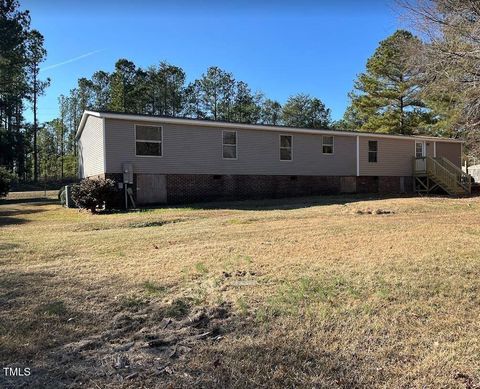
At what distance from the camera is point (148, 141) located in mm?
16000

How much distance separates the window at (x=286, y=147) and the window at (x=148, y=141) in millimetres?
5818

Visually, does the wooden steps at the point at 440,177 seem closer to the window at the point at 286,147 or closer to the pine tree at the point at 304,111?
the window at the point at 286,147

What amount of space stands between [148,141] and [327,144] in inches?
353

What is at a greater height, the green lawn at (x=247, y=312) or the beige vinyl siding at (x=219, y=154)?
the beige vinyl siding at (x=219, y=154)

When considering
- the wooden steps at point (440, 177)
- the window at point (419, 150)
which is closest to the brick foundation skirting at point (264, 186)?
the wooden steps at point (440, 177)

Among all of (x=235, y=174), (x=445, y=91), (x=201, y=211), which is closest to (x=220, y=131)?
(x=235, y=174)

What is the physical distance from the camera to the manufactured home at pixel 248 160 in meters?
15.8

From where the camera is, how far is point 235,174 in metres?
18.0

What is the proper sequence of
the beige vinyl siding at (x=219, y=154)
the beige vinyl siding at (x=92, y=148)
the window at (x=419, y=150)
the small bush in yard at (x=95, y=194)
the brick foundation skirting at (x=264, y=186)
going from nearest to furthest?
the small bush in yard at (x=95, y=194) → the beige vinyl siding at (x=219, y=154) → the beige vinyl siding at (x=92, y=148) → the brick foundation skirting at (x=264, y=186) → the window at (x=419, y=150)

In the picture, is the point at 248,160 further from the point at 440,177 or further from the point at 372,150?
the point at 440,177

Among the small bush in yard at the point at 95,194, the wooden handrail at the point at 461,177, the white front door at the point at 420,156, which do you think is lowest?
the small bush in yard at the point at 95,194

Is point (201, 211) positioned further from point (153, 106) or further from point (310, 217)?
point (153, 106)

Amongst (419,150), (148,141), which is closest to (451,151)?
(419,150)

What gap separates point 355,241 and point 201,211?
6972 mm
